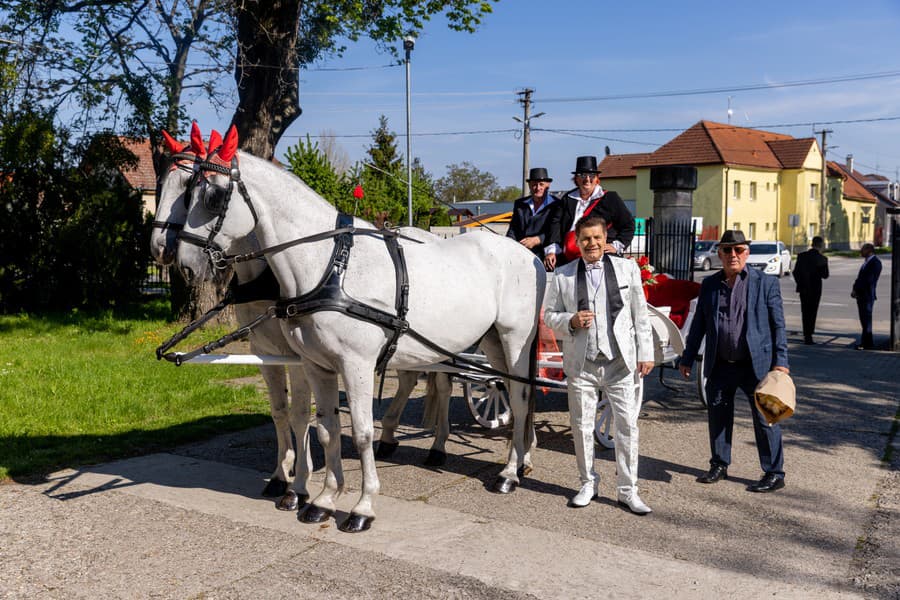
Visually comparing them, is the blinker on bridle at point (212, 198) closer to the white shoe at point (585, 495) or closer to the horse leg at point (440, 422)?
the horse leg at point (440, 422)

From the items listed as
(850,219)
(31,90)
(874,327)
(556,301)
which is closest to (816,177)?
(850,219)

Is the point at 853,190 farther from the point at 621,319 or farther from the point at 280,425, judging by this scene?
the point at 280,425

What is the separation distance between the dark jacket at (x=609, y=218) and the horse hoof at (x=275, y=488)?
3125 millimetres

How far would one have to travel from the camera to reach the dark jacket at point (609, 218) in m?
6.86

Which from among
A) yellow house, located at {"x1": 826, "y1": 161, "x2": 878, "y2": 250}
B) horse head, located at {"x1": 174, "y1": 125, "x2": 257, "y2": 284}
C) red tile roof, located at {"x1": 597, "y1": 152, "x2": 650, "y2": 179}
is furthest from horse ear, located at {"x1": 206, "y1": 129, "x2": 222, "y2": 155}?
yellow house, located at {"x1": 826, "y1": 161, "x2": 878, "y2": 250}

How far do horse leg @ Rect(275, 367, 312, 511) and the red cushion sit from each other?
152 inches

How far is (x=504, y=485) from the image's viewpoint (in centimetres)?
584

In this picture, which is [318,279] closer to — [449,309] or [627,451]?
[449,309]

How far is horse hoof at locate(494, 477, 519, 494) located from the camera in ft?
19.1

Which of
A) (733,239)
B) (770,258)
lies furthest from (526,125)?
(733,239)

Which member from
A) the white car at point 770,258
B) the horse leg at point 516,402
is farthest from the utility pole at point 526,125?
the horse leg at point 516,402

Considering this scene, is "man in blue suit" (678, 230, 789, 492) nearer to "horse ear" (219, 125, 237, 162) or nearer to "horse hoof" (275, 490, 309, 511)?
"horse hoof" (275, 490, 309, 511)

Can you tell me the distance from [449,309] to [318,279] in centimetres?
96

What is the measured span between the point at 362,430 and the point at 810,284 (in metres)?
11.9
